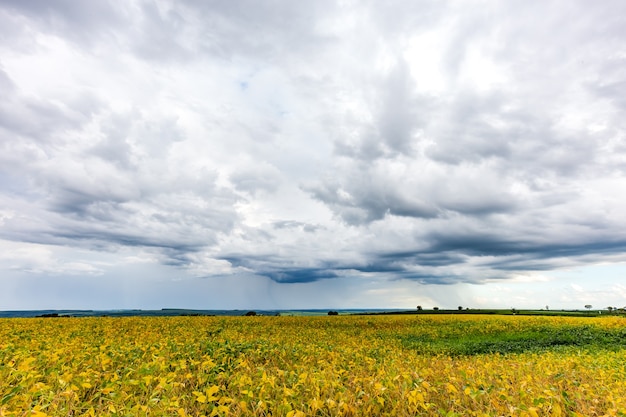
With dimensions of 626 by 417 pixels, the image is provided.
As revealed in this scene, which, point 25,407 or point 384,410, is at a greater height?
point 25,407

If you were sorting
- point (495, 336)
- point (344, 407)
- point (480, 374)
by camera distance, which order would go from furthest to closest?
point (495, 336)
point (480, 374)
point (344, 407)

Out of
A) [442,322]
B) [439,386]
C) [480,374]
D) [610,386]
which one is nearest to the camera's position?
[439,386]

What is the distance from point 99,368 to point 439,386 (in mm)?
8039

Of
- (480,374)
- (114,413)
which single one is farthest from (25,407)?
(480,374)

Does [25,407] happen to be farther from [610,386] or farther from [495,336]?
[495,336]

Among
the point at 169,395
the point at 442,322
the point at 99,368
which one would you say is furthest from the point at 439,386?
the point at 442,322

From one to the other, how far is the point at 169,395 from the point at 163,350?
409cm

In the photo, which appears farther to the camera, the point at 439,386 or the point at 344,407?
the point at 439,386

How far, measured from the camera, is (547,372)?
930 centimetres

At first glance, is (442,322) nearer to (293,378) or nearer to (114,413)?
(293,378)

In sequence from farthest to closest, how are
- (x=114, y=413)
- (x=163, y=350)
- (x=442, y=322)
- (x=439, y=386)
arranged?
(x=442, y=322)
(x=163, y=350)
(x=439, y=386)
(x=114, y=413)

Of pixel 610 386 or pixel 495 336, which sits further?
pixel 495 336

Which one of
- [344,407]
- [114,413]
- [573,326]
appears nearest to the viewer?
[114,413]

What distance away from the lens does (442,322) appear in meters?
38.8
